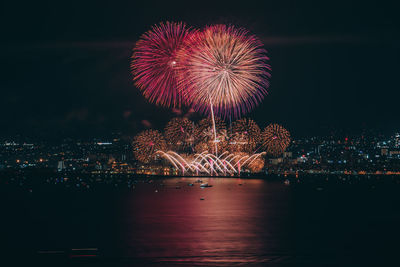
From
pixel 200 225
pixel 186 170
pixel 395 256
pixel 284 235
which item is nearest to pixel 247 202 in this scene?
pixel 200 225

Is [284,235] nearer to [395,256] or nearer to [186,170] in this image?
[395,256]

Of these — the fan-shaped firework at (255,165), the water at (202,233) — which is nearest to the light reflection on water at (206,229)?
the water at (202,233)

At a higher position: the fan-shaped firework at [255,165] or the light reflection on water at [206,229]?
the fan-shaped firework at [255,165]

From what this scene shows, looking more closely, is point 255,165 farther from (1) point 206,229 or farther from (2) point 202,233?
(2) point 202,233

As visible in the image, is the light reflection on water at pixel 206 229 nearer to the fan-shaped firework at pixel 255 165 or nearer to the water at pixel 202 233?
the water at pixel 202 233

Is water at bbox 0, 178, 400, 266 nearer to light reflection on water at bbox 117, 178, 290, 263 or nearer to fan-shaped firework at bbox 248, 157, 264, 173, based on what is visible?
light reflection on water at bbox 117, 178, 290, 263

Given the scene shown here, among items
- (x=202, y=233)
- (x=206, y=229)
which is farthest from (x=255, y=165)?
(x=202, y=233)

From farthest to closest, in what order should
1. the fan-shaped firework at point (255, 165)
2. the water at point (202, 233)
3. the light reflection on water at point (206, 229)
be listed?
the fan-shaped firework at point (255, 165)
the light reflection on water at point (206, 229)
the water at point (202, 233)

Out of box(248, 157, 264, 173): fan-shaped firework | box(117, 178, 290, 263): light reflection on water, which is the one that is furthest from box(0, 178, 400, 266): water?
box(248, 157, 264, 173): fan-shaped firework
